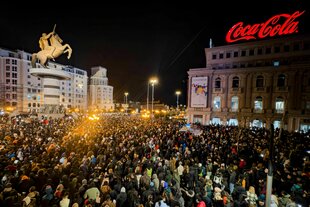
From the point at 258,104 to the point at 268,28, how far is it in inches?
581

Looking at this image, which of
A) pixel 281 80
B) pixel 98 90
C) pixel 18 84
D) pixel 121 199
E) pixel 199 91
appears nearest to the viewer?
pixel 121 199

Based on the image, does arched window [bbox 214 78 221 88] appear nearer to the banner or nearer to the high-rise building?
the high-rise building

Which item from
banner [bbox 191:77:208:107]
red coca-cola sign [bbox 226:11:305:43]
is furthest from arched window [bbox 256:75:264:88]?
banner [bbox 191:77:208:107]

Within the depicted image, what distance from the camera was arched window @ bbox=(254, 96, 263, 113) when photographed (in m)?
33.2

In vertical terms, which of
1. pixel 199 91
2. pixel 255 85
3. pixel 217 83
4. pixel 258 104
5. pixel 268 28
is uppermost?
pixel 268 28

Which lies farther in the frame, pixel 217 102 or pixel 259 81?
pixel 217 102

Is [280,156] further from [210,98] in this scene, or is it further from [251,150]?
[210,98]

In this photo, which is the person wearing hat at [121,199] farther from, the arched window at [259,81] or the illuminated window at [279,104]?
the arched window at [259,81]

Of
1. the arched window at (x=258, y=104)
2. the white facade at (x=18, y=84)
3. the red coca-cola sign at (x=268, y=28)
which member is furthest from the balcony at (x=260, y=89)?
the white facade at (x=18, y=84)

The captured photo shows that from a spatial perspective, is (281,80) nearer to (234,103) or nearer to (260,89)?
(260,89)

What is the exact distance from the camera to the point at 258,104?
33.5 m

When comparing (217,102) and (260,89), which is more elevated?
(260,89)

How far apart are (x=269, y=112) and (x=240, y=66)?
36.6ft

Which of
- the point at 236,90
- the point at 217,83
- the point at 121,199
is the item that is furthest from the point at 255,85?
the point at 121,199
